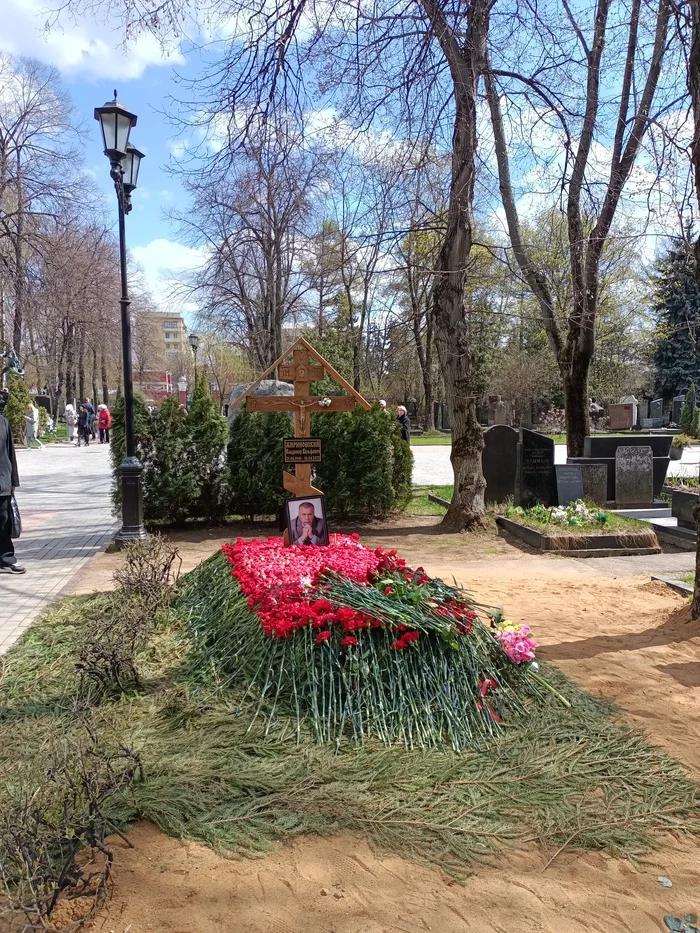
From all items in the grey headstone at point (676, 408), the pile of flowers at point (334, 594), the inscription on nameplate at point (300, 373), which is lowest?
the pile of flowers at point (334, 594)

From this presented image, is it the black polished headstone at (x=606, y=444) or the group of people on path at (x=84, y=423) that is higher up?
the group of people on path at (x=84, y=423)

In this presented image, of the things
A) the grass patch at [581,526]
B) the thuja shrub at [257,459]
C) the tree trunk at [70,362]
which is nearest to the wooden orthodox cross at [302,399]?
the thuja shrub at [257,459]

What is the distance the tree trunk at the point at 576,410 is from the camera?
14500 millimetres

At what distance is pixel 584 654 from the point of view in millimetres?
4945

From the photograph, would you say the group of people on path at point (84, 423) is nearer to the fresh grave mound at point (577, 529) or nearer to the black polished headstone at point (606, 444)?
the black polished headstone at point (606, 444)

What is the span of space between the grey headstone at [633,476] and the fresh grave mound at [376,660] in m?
9.45

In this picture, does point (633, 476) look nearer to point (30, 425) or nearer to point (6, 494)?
point (6, 494)

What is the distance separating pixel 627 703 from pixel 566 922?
198cm

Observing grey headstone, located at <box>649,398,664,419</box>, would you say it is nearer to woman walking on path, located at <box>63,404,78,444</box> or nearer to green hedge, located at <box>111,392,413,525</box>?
woman walking on path, located at <box>63,404,78,444</box>

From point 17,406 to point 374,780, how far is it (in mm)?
27576

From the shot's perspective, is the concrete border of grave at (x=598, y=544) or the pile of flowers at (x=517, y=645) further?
the concrete border of grave at (x=598, y=544)

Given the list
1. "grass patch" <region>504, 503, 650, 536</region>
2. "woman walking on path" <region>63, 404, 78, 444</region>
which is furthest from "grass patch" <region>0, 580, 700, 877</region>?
"woman walking on path" <region>63, 404, 78, 444</region>

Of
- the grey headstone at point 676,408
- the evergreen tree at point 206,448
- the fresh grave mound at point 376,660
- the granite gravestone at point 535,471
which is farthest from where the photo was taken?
the grey headstone at point 676,408

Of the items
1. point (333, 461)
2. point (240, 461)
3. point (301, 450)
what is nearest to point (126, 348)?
point (240, 461)
